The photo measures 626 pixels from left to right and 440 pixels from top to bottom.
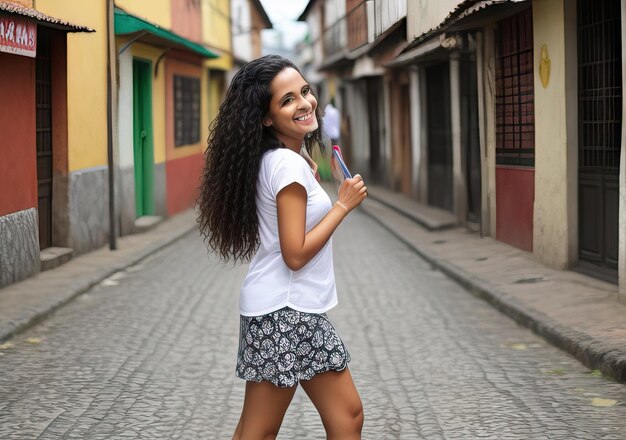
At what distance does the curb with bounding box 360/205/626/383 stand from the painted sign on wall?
4.80 metres

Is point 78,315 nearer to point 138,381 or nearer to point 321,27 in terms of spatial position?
point 138,381

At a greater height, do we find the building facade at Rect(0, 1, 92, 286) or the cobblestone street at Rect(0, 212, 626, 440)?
the building facade at Rect(0, 1, 92, 286)

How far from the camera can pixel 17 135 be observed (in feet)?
39.4

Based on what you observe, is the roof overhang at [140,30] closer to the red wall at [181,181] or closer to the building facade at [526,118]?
the red wall at [181,181]

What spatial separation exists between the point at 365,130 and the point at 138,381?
2762cm

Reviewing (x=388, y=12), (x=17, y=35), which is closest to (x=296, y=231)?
(x=17, y=35)

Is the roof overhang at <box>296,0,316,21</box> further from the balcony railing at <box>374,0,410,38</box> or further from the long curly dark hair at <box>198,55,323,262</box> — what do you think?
the long curly dark hair at <box>198,55,323,262</box>

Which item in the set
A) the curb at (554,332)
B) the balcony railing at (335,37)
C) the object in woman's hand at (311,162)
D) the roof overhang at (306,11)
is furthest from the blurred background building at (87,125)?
the roof overhang at (306,11)

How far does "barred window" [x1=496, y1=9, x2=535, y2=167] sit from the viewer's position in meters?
13.7

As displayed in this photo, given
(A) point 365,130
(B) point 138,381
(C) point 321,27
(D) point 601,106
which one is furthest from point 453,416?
(C) point 321,27

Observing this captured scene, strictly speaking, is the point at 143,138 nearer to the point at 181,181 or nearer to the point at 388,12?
the point at 181,181

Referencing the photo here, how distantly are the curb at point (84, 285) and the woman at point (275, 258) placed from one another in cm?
527

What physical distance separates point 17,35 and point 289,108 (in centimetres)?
716

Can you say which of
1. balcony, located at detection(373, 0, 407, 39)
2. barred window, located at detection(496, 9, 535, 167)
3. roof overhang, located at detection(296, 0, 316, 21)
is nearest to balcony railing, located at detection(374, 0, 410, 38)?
balcony, located at detection(373, 0, 407, 39)
